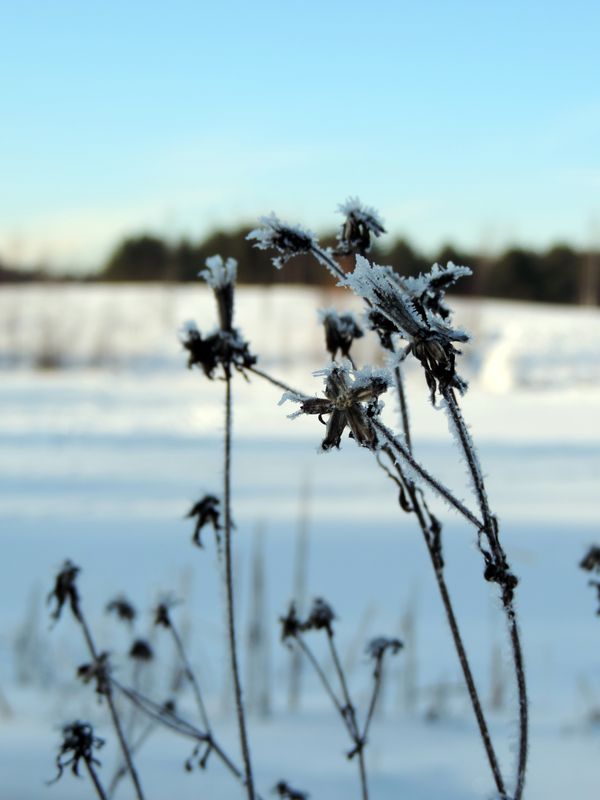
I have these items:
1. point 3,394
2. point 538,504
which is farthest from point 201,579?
point 3,394

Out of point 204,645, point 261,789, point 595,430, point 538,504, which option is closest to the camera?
point 261,789

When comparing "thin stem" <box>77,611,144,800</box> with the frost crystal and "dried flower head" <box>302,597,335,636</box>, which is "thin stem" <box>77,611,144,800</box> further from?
the frost crystal

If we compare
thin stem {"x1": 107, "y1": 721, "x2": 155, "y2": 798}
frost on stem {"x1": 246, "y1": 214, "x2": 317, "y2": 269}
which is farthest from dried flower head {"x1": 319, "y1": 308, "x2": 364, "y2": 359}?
thin stem {"x1": 107, "y1": 721, "x2": 155, "y2": 798}

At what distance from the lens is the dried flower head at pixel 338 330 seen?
4.62 feet

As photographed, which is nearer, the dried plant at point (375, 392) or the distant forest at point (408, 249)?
the dried plant at point (375, 392)

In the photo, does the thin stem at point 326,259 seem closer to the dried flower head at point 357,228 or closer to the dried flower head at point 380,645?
the dried flower head at point 357,228

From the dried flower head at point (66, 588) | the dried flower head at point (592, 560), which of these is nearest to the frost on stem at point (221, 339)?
the dried flower head at point (66, 588)

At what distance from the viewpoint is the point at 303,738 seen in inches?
101

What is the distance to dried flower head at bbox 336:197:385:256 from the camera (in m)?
1.26

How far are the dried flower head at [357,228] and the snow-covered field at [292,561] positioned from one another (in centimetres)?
36

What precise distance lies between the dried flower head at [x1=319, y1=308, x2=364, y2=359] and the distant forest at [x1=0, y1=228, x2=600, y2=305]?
44985 millimetres

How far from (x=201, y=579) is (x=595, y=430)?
37.2 feet

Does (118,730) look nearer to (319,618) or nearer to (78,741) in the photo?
(78,741)

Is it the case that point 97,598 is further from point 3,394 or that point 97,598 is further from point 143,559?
point 3,394
